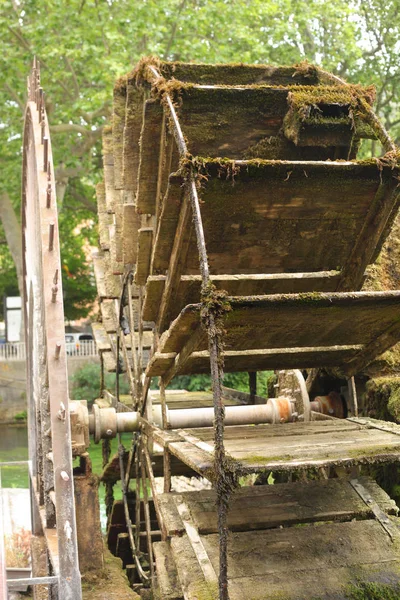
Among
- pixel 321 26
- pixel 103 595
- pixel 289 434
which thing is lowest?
pixel 103 595

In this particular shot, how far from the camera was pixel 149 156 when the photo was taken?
223 inches

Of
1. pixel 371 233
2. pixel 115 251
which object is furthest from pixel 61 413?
pixel 115 251

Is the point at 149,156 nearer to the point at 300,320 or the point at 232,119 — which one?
the point at 232,119

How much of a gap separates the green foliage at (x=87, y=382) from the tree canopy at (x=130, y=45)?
197 inches

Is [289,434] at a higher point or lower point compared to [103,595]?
higher

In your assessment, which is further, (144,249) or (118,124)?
(118,124)

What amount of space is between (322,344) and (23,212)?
2.72 m

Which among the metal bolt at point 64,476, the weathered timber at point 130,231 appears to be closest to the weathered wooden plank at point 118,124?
the weathered timber at point 130,231

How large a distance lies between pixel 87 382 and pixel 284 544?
1708 cm

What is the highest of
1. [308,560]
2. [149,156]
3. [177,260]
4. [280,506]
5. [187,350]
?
[149,156]

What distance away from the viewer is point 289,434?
195 inches

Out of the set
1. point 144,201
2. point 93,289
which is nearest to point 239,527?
point 144,201

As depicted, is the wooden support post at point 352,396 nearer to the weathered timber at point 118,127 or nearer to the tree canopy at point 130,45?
the weathered timber at point 118,127

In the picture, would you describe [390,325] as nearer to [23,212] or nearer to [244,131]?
[244,131]
